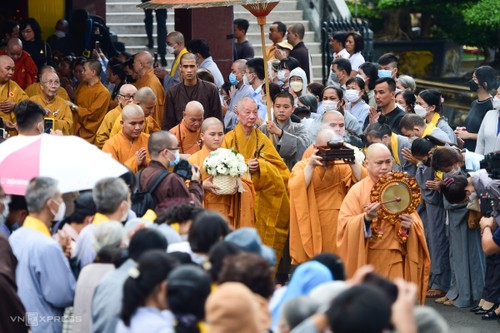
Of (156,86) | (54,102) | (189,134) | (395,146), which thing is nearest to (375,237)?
(395,146)

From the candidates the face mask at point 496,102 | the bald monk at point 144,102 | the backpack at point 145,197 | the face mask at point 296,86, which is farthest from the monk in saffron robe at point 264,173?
the face mask at point 296,86

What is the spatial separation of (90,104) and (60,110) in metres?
1.06

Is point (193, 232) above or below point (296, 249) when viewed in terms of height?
above

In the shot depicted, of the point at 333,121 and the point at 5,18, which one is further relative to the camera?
the point at 5,18

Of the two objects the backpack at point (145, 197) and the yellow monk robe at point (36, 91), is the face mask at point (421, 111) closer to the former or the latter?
the backpack at point (145, 197)

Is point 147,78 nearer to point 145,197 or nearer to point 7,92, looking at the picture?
point 7,92

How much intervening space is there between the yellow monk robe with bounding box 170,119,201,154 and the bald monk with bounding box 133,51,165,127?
2.52m

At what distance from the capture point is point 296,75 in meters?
15.6

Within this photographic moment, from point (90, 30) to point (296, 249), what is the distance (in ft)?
30.4

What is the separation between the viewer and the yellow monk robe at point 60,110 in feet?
46.4

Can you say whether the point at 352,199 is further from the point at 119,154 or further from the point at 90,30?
the point at 90,30

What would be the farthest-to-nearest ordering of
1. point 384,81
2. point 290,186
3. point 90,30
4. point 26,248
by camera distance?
point 90,30 < point 384,81 < point 290,186 < point 26,248

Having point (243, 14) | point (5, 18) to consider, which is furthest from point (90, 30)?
point (243, 14)

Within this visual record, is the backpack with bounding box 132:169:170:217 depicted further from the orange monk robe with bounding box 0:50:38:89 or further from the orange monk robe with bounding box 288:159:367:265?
the orange monk robe with bounding box 0:50:38:89
